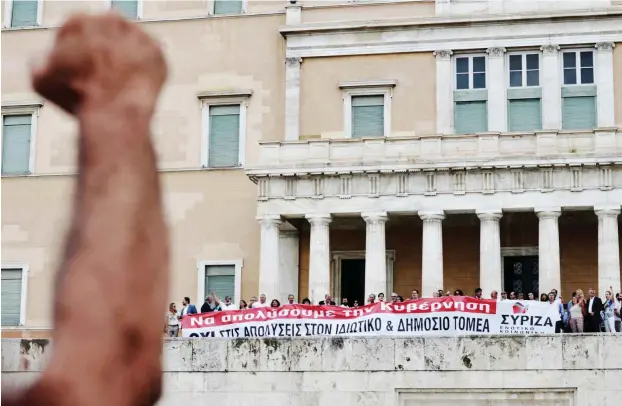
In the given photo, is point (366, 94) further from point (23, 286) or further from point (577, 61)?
point (23, 286)

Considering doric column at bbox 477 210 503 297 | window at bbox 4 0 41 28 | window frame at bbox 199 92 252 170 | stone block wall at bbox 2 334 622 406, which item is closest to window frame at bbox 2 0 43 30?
window at bbox 4 0 41 28

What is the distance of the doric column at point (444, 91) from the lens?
36.3 m

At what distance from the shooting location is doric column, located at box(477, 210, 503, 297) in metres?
33.0

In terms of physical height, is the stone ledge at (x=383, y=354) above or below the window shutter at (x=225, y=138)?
below

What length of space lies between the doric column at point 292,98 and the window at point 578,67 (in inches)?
322

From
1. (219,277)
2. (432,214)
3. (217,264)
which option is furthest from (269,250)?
(432,214)

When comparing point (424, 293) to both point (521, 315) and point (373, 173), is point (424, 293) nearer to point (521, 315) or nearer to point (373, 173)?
point (373, 173)

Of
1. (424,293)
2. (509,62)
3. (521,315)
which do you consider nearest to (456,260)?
(424,293)

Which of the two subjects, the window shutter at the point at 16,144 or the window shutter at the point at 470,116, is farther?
the window shutter at the point at 16,144

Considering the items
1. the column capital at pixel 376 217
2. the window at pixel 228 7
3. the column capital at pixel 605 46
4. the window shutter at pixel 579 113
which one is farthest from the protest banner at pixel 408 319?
the window at pixel 228 7

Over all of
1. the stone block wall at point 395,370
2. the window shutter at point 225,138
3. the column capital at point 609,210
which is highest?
the window shutter at point 225,138

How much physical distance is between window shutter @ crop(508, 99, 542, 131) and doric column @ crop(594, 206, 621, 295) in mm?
4654

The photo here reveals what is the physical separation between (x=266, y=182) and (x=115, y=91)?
3244 centimetres

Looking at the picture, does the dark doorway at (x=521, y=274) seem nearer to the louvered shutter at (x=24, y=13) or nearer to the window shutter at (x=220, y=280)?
the window shutter at (x=220, y=280)
